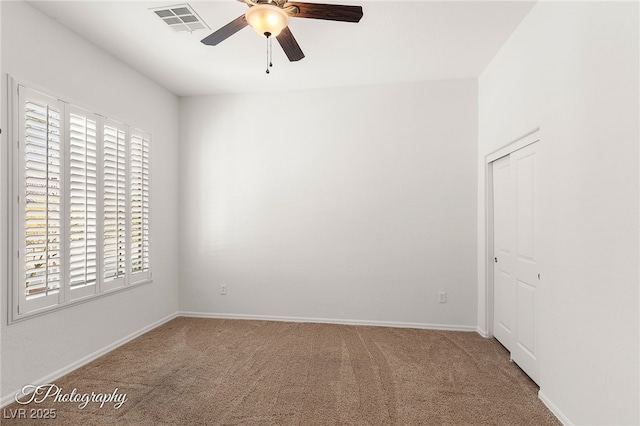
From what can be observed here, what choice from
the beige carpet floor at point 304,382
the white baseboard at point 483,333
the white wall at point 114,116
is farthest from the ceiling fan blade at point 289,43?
the white baseboard at point 483,333

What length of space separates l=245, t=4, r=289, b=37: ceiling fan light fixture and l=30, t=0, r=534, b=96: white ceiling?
1.81ft

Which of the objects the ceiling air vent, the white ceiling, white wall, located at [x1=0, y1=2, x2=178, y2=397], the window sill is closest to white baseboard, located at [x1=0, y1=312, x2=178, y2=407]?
white wall, located at [x1=0, y1=2, x2=178, y2=397]

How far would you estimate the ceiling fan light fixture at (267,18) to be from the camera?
2.06 m

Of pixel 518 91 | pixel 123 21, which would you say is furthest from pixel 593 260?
pixel 123 21

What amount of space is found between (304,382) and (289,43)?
2604mm

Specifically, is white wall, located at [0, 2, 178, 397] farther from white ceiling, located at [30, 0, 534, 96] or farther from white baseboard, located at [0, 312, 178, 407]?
white ceiling, located at [30, 0, 534, 96]

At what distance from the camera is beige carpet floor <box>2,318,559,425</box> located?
2.19 meters

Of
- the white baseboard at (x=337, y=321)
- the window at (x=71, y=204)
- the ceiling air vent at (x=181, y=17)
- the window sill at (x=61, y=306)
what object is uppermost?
the ceiling air vent at (x=181, y=17)

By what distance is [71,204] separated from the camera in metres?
2.78

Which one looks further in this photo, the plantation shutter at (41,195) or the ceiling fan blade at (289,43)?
the plantation shutter at (41,195)

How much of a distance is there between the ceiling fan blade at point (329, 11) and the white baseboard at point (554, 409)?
2.84 m

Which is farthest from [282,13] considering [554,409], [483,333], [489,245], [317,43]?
[483,333]

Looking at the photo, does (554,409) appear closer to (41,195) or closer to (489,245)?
(489,245)

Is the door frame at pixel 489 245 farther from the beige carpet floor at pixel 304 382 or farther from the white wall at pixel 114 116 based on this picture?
the white wall at pixel 114 116
